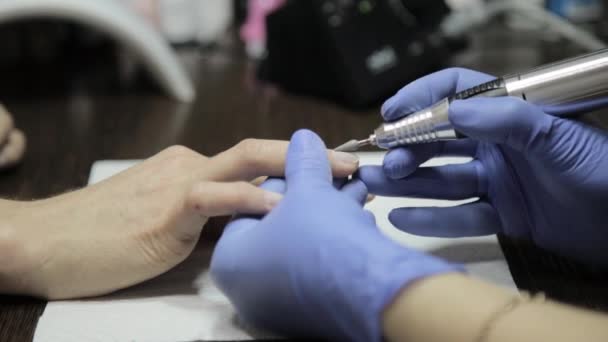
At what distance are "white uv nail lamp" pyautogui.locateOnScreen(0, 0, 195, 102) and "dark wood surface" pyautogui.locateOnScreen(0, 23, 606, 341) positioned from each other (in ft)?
0.10

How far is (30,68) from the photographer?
1.26 m

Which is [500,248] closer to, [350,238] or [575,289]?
[575,289]

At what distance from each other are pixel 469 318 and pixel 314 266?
0.11 meters

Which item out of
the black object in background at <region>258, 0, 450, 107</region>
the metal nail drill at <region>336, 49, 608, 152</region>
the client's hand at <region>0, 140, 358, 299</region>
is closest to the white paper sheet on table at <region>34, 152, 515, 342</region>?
the client's hand at <region>0, 140, 358, 299</region>

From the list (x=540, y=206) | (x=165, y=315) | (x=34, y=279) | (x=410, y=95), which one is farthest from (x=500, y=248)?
(x=34, y=279)

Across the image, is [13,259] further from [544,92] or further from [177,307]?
[544,92]

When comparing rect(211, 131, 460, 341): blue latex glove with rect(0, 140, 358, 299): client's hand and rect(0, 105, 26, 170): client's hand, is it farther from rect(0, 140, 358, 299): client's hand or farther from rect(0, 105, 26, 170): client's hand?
rect(0, 105, 26, 170): client's hand

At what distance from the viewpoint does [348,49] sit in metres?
1.04

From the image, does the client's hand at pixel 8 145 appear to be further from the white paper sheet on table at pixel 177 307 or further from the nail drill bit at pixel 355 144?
the nail drill bit at pixel 355 144

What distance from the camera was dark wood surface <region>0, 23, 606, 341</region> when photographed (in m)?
0.92

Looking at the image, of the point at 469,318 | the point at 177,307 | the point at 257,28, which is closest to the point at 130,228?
the point at 177,307

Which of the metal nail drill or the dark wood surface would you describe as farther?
the dark wood surface

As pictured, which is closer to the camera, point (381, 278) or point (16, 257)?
point (381, 278)

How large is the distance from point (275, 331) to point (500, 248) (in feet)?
0.87
